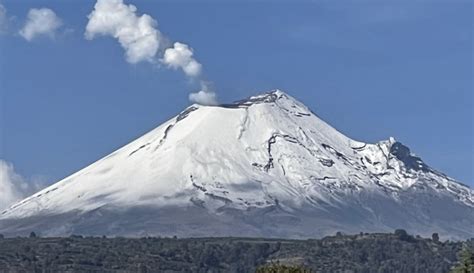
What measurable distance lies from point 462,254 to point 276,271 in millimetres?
11799

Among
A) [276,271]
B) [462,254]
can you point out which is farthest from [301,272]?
[462,254]

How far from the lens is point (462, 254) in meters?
77.9

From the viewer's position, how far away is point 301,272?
83.4 m

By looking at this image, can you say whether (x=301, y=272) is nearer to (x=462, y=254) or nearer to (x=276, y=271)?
(x=276, y=271)

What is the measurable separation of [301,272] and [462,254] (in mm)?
11072

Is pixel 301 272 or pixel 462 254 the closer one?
pixel 462 254

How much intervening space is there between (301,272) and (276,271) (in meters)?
2.48

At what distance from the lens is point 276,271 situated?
268 feet
